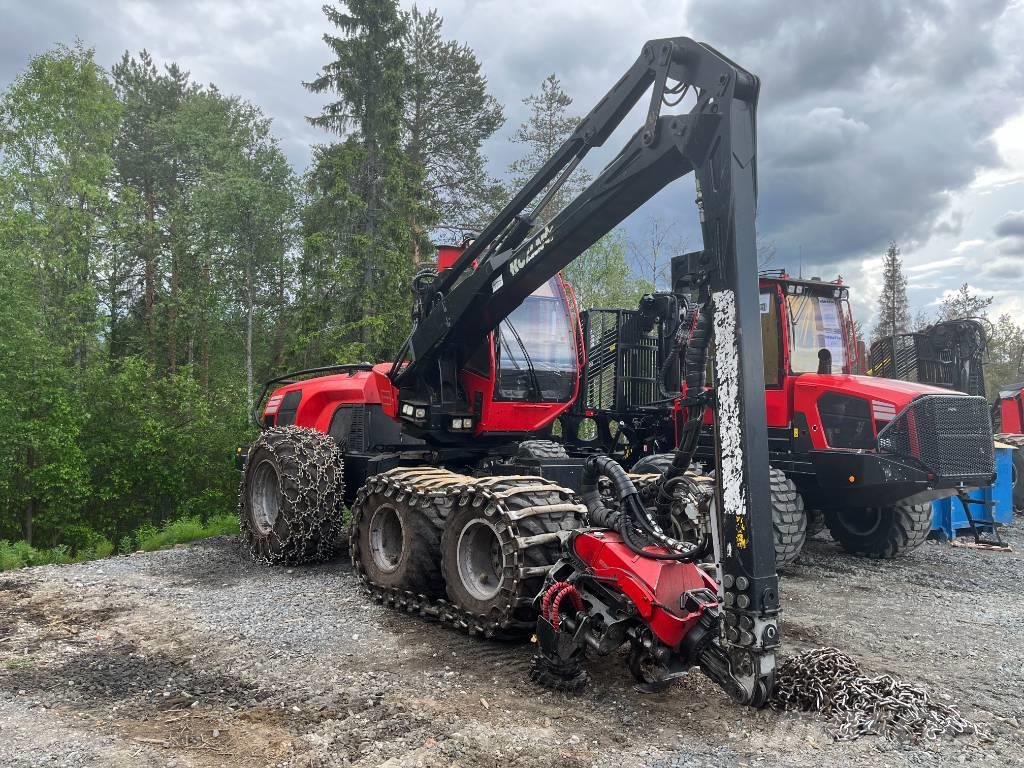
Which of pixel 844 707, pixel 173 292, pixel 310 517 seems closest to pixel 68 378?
pixel 173 292

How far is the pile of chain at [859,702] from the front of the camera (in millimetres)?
3625

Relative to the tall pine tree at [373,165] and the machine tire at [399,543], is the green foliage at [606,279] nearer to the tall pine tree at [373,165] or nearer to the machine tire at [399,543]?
the tall pine tree at [373,165]

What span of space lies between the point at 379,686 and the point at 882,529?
6558 millimetres

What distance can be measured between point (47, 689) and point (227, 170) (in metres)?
24.3

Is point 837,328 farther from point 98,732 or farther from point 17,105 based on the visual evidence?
point 17,105

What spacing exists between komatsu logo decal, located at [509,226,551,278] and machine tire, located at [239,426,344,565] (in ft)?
9.68

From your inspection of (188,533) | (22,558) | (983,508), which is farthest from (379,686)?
(22,558)

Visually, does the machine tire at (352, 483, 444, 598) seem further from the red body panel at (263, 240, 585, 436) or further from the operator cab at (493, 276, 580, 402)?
the operator cab at (493, 276, 580, 402)

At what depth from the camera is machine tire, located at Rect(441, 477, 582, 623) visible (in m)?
4.55

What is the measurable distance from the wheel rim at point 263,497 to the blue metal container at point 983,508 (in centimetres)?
793

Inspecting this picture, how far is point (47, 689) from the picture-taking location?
173 inches

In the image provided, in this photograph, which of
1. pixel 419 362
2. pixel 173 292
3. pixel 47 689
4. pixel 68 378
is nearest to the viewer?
pixel 47 689

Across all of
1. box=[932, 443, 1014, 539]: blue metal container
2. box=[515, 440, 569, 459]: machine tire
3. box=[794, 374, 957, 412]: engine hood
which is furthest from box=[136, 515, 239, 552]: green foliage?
box=[932, 443, 1014, 539]: blue metal container

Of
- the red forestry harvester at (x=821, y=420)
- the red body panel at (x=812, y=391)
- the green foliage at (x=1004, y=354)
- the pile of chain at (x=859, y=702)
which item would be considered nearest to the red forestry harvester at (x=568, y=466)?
the pile of chain at (x=859, y=702)
